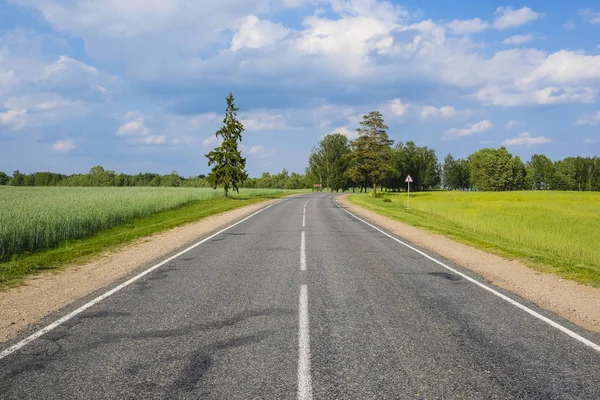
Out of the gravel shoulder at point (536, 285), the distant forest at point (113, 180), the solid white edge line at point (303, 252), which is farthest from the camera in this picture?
the distant forest at point (113, 180)

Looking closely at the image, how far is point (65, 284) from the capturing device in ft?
26.2

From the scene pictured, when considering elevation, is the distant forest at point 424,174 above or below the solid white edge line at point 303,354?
above

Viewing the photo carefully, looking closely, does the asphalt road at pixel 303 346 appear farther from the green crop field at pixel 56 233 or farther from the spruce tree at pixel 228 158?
the spruce tree at pixel 228 158

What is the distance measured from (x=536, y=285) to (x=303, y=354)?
605 cm

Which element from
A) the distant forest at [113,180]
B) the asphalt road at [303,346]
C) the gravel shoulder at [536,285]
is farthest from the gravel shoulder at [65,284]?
the distant forest at [113,180]

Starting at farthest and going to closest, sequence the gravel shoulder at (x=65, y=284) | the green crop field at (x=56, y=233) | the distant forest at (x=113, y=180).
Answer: the distant forest at (x=113, y=180)
the green crop field at (x=56, y=233)
the gravel shoulder at (x=65, y=284)

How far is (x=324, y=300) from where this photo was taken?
6.62 meters

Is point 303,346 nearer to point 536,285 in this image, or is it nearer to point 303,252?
point 536,285

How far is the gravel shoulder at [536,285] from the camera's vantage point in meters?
6.38

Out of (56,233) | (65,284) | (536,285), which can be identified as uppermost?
(56,233)

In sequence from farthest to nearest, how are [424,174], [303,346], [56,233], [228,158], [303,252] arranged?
[424,174] < [228,158] < [56,233] < [303,252] < [303,346]

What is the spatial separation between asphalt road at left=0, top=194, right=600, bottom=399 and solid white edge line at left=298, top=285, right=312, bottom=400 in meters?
0.02

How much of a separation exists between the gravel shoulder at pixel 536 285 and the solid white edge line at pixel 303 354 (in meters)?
3.90

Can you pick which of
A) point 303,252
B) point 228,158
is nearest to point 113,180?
point 228,158
